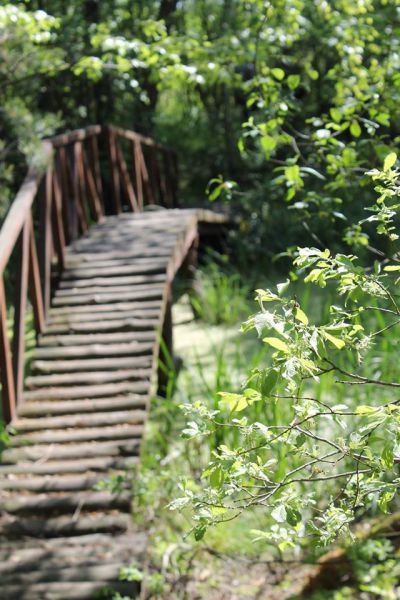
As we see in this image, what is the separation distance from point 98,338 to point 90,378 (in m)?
0.38

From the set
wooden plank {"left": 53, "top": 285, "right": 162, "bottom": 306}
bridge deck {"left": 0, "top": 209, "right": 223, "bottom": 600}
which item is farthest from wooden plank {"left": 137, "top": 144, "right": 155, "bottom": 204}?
wooden plank {"left": 53, "top": 285, "right": 162, "bottom": 306}

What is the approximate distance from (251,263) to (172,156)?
206 centimetres

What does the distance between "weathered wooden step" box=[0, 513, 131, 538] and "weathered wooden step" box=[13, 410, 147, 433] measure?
0.68 metres

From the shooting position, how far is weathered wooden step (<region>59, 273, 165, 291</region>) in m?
5.43

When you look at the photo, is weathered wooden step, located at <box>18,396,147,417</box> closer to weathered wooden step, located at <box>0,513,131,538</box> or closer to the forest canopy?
the forest canopy

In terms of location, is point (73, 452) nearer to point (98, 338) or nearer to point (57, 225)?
point (98, 338)

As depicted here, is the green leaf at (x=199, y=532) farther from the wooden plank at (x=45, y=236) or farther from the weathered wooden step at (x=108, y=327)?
the wooden plank at (x=45, y=236)

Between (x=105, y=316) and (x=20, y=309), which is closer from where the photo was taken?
(x=20, y=309)

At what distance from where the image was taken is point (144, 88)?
11.5m

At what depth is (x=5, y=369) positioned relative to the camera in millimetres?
4160

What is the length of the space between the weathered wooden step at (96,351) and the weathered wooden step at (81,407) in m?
0.43

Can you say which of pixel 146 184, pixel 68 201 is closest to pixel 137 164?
pixel 146 184

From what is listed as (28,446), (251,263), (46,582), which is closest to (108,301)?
(28,446)

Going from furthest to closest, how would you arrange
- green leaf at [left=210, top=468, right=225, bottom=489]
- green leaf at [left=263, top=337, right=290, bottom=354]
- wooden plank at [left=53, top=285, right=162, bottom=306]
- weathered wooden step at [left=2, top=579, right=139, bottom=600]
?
wooden plank at [left=53, top=285, right=162, bottom=306] → weathered wooden step at [left=2, top=579, right=139, bottom=600] → green leaf at [left=210, top=468, right=225, bottom=489] → green leaf at [left=263, top=337, right=290, bottom=354]
